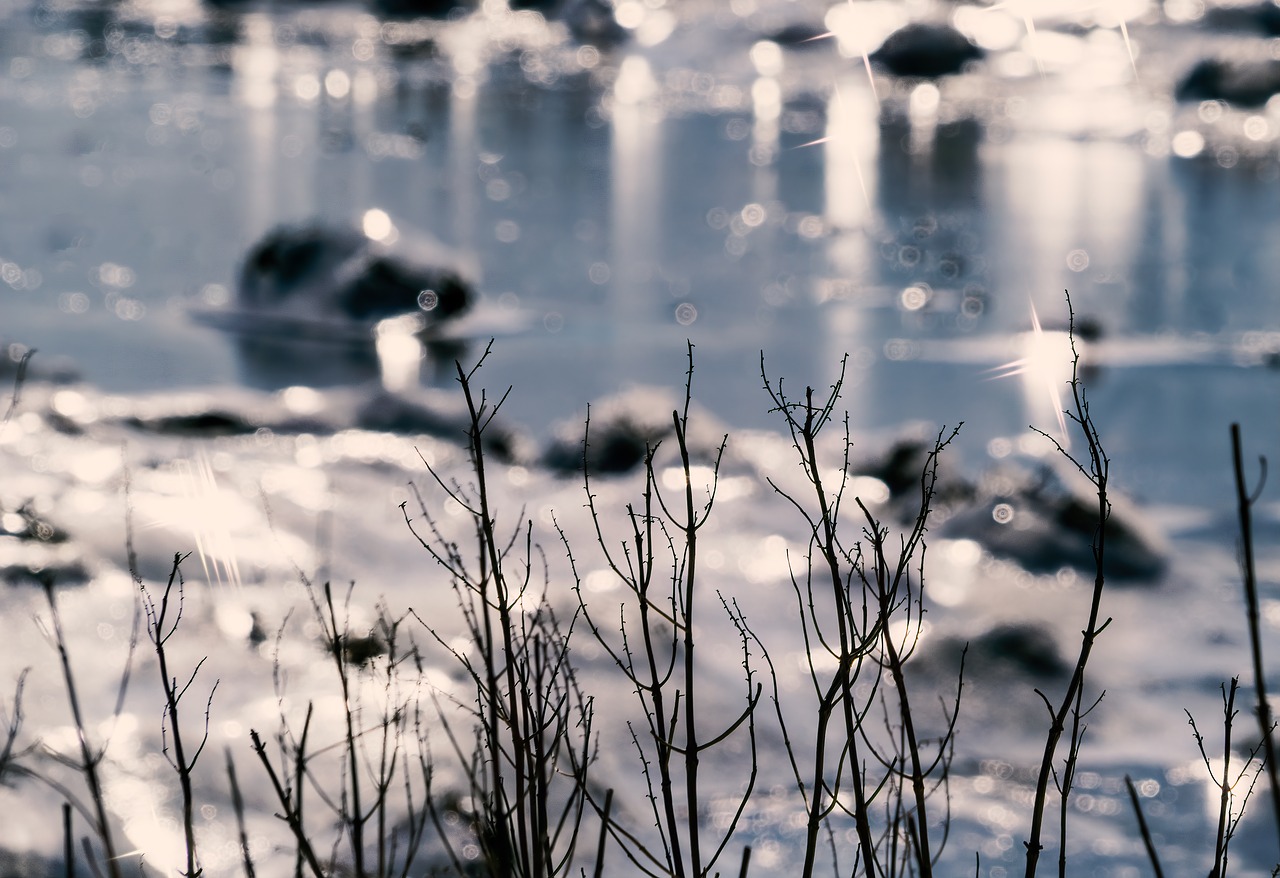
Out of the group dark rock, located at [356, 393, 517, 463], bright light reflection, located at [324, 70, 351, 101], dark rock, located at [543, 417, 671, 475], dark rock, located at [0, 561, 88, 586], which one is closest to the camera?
dark rock, located at [0, 561, 88, 586]

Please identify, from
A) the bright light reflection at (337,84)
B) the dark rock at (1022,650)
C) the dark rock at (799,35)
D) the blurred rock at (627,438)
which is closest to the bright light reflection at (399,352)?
the blurred rock at (627,438)

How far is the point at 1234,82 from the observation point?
26.4 metres

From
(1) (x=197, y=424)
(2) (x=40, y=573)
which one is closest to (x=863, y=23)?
(1) (x=197, y=424)

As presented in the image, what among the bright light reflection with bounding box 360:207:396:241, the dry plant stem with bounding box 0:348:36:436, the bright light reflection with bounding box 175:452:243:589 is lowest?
the bright light reflection with bounding box 175:452:243:589

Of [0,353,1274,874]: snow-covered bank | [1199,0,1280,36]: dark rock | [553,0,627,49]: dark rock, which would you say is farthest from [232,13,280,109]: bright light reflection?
[1199,0,1280,36]: dark rock

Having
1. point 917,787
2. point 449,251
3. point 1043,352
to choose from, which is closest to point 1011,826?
point 917,787

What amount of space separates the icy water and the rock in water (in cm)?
47

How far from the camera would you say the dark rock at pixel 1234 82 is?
26297 millimetres

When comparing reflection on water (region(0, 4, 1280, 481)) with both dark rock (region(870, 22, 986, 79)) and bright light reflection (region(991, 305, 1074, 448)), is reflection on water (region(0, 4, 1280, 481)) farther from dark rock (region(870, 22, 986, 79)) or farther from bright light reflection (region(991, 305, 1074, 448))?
dark rock (region(870, 22, 986, 79))

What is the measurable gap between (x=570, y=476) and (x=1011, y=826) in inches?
169

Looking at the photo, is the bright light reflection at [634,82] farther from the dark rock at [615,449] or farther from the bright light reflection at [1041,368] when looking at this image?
the dark rock at [615,449]

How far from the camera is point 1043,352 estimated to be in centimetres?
1272

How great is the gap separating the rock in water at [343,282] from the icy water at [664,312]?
18.5 inches

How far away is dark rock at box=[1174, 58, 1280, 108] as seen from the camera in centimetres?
2630
